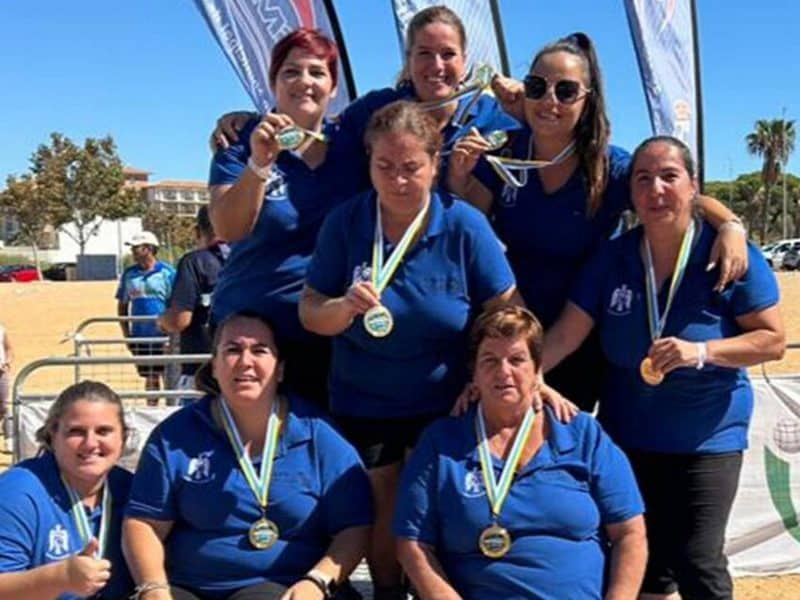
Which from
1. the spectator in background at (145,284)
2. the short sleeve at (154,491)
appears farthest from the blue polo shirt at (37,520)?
the spectator in background at (145,284)

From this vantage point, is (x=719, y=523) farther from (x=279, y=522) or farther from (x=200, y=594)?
(x=200, y=594)

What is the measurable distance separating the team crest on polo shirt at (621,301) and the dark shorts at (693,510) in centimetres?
53

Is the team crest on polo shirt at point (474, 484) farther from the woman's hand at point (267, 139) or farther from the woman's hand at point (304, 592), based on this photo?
the woman's hand at point (267, 139)

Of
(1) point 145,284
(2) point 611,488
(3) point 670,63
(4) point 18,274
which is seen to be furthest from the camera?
(4) point 18,274

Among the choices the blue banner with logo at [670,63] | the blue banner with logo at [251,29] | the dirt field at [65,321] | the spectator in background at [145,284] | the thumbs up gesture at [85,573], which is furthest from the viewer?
the spectator in background at [145,284]

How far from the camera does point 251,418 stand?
327 centimetres

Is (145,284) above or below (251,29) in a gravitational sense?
below

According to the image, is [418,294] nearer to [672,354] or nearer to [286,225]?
[286,225]

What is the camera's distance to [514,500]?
3082 mm

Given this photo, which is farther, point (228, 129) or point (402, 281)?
point (228, 129)

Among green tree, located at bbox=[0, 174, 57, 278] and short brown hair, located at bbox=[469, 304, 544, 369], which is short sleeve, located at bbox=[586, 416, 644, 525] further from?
green tree, located at bbox=[0, 174, 57, 278]

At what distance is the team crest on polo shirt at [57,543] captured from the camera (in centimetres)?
312

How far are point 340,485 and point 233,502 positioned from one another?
37cm

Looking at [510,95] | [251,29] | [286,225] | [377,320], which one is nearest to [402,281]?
[377,320]
